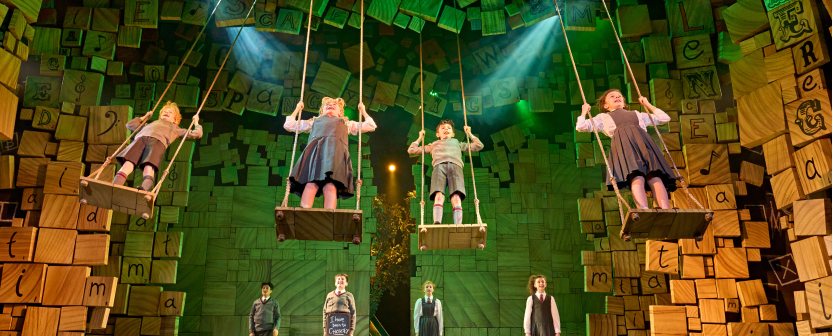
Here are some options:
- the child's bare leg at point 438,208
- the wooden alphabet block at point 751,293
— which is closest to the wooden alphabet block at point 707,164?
the wooden alphabet block at point 751,293

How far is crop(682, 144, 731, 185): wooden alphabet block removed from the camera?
5.66 meters

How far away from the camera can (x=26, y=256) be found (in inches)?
204

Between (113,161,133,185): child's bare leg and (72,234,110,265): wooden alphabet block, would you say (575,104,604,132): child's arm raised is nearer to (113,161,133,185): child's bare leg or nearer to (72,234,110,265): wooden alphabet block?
(113,161,133,185): child's bare leg

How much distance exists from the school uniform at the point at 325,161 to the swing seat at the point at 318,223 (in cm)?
54

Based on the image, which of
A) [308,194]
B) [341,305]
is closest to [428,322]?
[341,305]

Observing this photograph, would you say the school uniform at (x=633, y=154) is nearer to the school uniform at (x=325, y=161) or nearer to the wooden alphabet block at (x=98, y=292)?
A: the school uniform at (x=325, y=161)

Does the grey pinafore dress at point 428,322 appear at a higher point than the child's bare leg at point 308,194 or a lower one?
lower

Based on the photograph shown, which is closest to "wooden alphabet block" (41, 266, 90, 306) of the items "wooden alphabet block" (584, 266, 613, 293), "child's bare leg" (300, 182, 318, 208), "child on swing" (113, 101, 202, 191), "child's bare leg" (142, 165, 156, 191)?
"child on swing" (113, 101, 202, 191)

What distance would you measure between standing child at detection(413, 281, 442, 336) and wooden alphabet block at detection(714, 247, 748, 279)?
9.50 feet

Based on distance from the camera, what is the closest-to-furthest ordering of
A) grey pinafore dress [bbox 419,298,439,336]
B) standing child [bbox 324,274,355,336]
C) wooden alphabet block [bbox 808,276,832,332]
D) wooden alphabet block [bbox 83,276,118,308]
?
wooden alphabet block [bbox 808,276,832,332]
wooden alphabet block [bbox 83,276,118,308]
standing child [bbox 324,274,355,336]
grey pinafore dress [bbox 419,298,439,336]

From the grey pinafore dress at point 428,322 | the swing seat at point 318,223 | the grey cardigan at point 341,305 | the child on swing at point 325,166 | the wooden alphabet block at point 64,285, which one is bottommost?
the grey pinafore dress at point 428,322

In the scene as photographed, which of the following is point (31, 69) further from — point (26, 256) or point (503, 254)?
point (503, 254)

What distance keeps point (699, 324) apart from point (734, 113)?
2.36 m

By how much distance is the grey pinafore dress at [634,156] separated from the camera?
4.32 m
